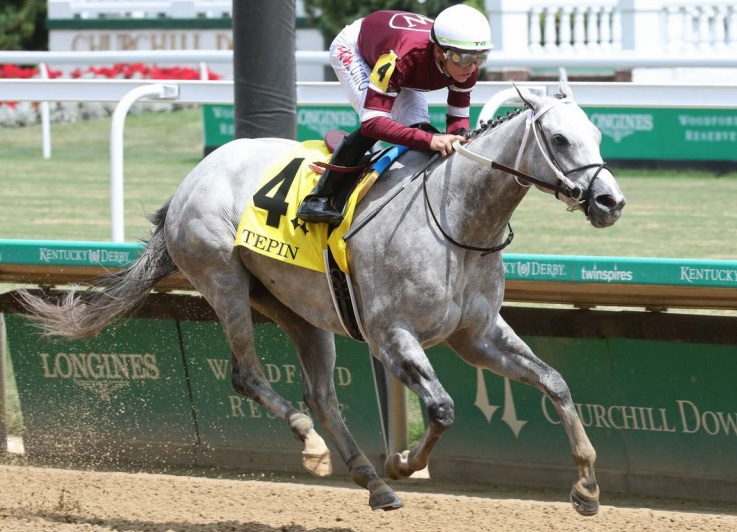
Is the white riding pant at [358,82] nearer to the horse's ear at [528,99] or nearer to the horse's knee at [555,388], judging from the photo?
the horse's ear at [528,99]

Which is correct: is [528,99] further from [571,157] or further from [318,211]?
[318,211]

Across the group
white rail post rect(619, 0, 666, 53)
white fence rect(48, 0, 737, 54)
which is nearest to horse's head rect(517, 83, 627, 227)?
white fence rect(48, 0, 737, 54)

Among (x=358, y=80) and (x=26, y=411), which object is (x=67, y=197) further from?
(x=358, y=80)

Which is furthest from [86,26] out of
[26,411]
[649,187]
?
[26,411]

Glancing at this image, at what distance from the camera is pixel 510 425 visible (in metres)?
6.30

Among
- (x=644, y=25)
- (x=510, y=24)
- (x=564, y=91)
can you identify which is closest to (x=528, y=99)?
(x=564, y=91)

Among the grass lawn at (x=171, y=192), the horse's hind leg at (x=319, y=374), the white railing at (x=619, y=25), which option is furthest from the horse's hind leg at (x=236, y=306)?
the white railing at (x=619, y=25)

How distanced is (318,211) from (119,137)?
1638 millimetres

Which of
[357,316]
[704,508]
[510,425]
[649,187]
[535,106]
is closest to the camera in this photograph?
[535,106]

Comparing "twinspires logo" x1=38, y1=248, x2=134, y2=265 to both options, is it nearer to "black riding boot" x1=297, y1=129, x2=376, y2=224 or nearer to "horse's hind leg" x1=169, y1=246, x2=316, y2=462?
"horse's hind leg" x1=169, y1=246, x2=316, y2=462

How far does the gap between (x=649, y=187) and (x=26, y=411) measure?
27.2 feet

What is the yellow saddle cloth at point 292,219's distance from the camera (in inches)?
192

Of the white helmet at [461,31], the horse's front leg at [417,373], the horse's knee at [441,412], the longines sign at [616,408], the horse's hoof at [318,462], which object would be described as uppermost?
the white helmet at [461,31]

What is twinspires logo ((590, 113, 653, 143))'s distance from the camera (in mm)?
13680
